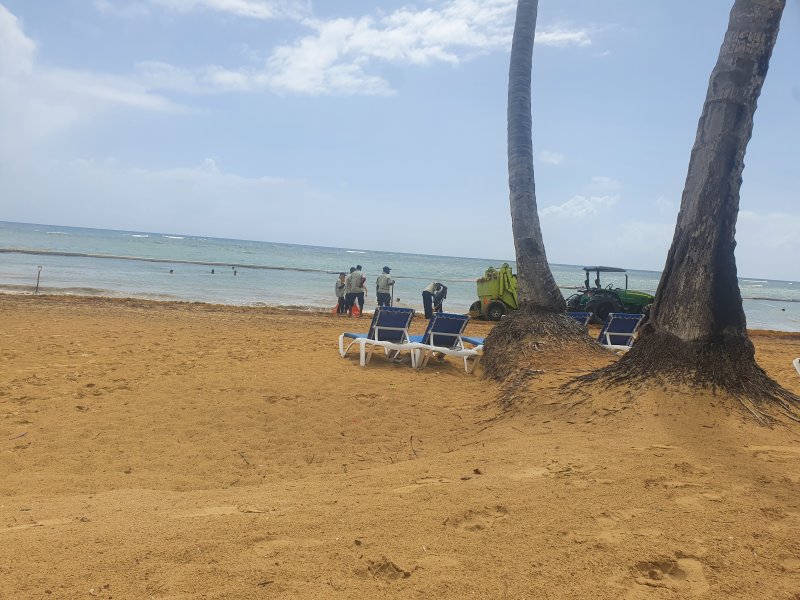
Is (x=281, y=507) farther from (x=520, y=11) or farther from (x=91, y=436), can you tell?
(x=520, y=11)

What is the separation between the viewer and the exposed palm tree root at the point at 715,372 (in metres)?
4.38

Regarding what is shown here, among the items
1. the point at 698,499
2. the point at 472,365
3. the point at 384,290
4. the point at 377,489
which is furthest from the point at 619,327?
the point at 384,290

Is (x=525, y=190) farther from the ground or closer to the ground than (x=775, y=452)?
farther from the ground

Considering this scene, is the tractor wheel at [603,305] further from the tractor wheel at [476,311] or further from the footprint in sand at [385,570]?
the footprint in sand at [385,570]

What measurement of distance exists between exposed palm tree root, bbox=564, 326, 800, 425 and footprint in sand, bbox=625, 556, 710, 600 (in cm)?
223

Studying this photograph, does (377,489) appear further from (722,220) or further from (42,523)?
(722,220)

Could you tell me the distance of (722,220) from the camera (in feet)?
15.3

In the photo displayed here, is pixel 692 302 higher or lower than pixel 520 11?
lower

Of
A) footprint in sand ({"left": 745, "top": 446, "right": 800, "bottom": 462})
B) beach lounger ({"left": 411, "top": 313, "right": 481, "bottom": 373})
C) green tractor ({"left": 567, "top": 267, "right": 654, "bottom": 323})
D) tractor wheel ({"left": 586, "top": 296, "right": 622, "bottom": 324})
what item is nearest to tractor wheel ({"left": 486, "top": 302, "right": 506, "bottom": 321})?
green tractor ({"left": 567, "top": 267, "right": 654, "bottom": 323})

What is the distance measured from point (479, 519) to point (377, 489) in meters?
0.78

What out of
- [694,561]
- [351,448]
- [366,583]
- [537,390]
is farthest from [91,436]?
[694,561]

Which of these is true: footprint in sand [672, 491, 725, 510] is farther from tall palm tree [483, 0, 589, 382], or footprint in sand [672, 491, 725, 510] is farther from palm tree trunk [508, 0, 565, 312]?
palm tree trunk [508, 0, 565, 312]

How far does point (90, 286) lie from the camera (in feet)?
75.5

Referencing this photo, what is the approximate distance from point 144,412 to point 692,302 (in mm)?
4792
